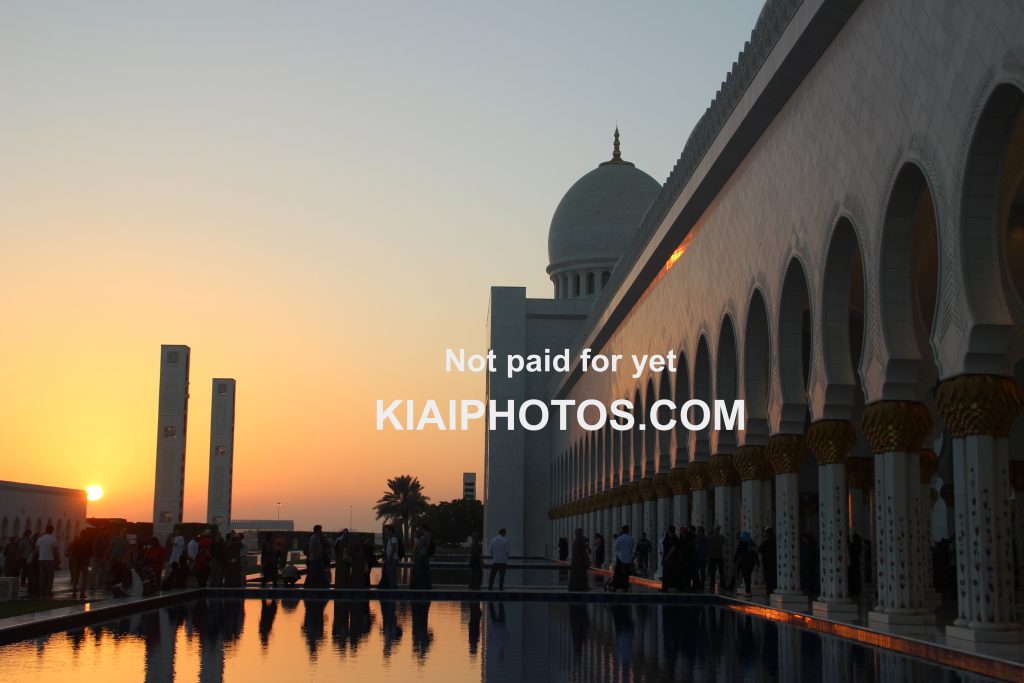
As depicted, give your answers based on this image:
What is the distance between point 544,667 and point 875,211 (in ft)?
15.4

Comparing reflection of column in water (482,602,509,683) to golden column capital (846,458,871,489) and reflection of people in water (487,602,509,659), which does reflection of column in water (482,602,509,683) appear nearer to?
reflection of people in water (487,602,509,659)

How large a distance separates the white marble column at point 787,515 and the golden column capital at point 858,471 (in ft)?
9.15

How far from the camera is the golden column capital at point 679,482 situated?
717 inches

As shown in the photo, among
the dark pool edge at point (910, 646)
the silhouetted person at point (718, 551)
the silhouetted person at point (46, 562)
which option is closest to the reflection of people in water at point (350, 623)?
the silhouetted person at point (46, 562)

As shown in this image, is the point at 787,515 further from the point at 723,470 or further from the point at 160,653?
the point at 160,653

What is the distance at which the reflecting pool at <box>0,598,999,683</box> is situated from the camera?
7004 mm

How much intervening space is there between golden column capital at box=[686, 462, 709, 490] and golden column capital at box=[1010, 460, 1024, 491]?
3.95 metres

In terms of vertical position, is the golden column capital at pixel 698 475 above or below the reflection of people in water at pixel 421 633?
above

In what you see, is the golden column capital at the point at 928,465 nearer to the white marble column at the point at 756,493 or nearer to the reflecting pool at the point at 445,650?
the white marble column at the point at 756,493

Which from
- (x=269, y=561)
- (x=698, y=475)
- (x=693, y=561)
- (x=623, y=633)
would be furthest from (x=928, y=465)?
(x=269, y=561)

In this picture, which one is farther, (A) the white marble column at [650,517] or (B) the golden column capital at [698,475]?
(A) the white marble column at [650,517]

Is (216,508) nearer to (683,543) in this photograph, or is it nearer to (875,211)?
(683,543)

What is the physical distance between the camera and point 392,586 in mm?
16359

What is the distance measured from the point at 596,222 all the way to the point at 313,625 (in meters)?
31.5
